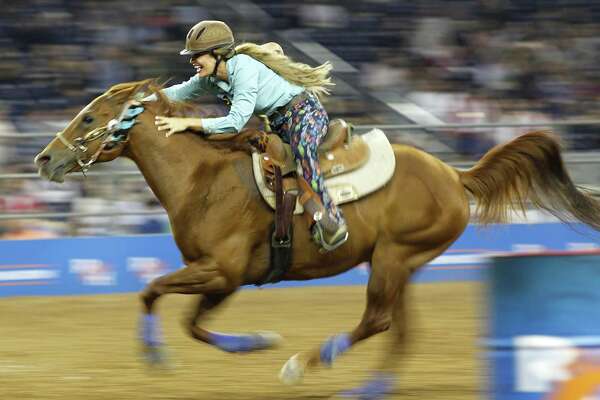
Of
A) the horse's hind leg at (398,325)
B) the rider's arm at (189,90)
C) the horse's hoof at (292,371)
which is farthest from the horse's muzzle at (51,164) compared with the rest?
the horse's hind leg at (398,325)

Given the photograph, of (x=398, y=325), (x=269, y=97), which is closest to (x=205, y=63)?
(x=269, y=97)

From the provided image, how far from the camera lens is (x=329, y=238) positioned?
625 cm

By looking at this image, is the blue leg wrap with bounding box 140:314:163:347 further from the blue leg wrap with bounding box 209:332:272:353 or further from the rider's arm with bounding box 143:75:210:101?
the rider's arm with bounding box 143:75:210:101

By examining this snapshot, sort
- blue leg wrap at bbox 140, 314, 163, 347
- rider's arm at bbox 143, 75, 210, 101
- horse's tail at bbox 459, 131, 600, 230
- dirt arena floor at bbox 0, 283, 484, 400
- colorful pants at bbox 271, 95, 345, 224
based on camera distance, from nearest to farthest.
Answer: blue leg wrap at bbox 140, 314, 163, 347 < colorful pants at bbox 271, 95, 345, 224 < dirt arena floor at bbox 0, 283, 484, 400 < rider's arm at bbox 143, 75, 210, 101 < horse's tail at bbox 459, 131, 600, 230

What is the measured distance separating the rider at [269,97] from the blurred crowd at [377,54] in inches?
193

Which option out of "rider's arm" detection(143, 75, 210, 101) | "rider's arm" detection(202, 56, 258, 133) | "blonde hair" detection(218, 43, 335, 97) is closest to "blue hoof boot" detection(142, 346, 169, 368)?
"rider's arm" detection(202, 56, 258, 133)

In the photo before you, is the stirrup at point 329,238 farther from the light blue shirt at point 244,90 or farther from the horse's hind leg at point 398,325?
the light blue shirt at point 244,90

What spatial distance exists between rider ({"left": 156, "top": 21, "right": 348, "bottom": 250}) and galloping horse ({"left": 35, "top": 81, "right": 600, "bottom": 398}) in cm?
18

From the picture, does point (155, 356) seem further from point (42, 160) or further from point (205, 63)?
point (205, 63)

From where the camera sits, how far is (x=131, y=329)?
8.97 m

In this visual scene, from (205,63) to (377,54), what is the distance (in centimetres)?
707

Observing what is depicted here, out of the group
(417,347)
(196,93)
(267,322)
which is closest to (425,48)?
(267,322)

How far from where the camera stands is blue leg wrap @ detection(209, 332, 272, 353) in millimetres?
6402

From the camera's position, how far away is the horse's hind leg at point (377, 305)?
6270 mm
